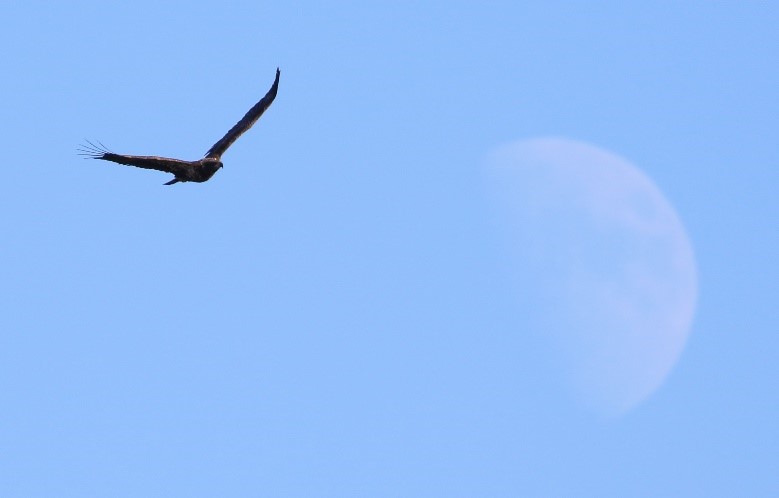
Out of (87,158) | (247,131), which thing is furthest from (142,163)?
(247,131)

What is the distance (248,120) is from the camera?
5022 centimetres

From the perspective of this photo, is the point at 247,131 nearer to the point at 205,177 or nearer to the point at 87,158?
the point at 205,177

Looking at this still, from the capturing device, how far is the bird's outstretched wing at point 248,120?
49247 millimetres

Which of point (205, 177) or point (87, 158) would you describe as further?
point (205, 177)

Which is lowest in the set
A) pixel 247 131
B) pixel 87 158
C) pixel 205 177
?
pixel 87 158

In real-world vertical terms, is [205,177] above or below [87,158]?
above

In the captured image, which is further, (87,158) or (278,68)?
(278,68)

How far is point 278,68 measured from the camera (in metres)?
49.6

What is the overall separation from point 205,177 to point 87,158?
6.08 metres

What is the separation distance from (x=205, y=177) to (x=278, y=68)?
16.0 feet

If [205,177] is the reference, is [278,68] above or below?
above

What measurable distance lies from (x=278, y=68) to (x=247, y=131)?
238cm

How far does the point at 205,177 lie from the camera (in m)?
47.3

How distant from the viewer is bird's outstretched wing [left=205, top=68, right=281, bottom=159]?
49.2 metres
